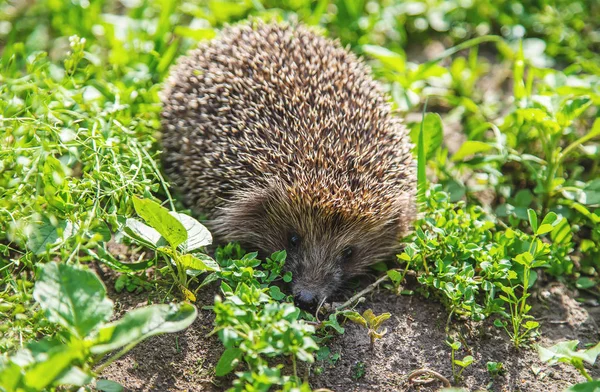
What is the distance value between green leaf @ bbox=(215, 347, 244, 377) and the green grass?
Result: 1cm

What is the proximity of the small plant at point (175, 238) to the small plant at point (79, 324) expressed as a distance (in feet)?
1.39

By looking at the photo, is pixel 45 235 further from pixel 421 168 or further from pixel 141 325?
pixel 421 168

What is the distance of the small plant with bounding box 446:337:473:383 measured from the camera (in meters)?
2.87

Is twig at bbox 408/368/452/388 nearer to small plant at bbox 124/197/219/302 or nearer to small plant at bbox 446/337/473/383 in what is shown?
small plant at bbox 446/337/473/383

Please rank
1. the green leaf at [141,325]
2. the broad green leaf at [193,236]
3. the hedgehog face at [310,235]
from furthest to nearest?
the hedgehog face at [310,235]
the broad green leaf at [193,236]
the green leaf at [141,325]

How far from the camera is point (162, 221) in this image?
2887 mm

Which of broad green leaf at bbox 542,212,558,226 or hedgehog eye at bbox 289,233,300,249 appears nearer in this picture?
broad green leaf at bbox 542,212,558,226

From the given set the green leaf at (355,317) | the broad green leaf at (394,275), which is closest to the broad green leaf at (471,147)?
the broad green leaf at (394,275)

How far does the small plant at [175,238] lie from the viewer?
2.88 meters

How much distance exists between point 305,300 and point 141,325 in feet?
3.22

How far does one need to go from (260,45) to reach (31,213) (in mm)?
1608

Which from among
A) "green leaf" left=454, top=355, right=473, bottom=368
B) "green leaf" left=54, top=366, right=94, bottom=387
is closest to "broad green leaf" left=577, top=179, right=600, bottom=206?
"green leaf" left=454, top=355, right=473, bottom=368

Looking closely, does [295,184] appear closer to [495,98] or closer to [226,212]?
[226,212]

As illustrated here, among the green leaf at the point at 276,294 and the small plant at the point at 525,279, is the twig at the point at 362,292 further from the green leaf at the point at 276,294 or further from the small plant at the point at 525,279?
the small plant at the point at 525,279
